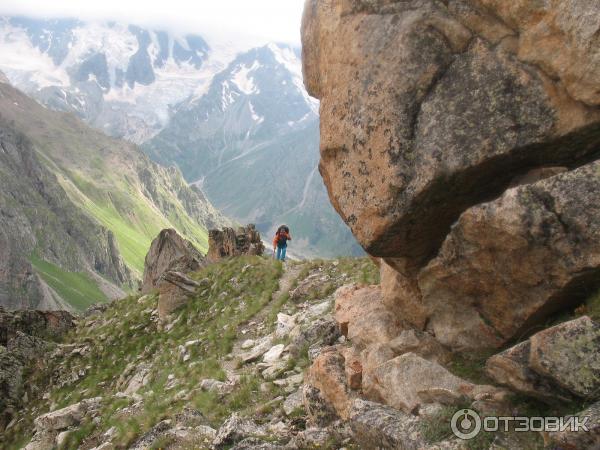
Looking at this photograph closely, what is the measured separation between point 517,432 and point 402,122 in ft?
21.6

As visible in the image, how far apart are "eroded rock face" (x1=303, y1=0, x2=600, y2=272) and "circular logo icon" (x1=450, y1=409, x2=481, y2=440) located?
399 centimetres

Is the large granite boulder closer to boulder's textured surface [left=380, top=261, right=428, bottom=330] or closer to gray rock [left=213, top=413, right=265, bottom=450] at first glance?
boulder's textured surface [left=380, top=261, right=428, bottom=330]

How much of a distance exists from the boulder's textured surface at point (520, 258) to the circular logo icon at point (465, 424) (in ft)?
7.80

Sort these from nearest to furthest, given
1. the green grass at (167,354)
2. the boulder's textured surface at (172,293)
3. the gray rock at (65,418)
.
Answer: the green grass at (167,354)
the gray rock at (65,418)
the boulder's textured surface at (172,293)

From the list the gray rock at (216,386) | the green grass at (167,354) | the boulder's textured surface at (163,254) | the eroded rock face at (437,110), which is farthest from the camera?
the boulder's textured surface at (163,254)

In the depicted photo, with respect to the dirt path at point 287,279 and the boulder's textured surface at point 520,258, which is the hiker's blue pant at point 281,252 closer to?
the dirt path at point 287,279

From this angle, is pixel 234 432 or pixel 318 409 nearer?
pixel 234 432

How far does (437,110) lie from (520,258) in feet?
11.7

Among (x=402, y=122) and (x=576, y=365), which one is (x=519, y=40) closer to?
(x=402, y=122)

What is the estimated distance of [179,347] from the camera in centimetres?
2627

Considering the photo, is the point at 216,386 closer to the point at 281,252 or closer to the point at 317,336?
the point at 317,336

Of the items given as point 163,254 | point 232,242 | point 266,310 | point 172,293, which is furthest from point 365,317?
point 163,254

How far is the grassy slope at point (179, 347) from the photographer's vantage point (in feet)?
57.9

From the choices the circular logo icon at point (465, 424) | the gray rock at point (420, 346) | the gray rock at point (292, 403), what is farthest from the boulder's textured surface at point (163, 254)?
the circular logo icon at point (465, 424)
